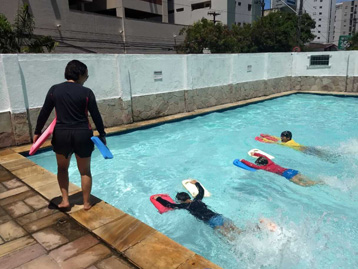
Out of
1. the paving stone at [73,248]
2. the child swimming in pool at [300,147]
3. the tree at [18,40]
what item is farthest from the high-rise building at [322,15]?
the paving stone at [73,248]

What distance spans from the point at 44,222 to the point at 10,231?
35 cm

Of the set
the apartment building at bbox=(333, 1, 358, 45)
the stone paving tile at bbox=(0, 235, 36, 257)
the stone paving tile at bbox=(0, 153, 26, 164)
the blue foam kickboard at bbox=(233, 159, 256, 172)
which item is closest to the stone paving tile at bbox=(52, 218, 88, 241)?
the stone paving tile at bbox=(0, 235, 36, 257)

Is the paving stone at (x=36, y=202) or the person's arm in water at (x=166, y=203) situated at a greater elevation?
the paving stone at (x=36, y=202)

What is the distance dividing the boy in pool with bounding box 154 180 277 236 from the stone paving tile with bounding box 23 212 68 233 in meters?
1.70

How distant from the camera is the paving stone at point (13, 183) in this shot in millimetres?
4324

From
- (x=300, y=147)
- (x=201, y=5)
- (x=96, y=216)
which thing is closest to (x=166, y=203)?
(x=96, y=216)

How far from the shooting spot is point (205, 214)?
431cm

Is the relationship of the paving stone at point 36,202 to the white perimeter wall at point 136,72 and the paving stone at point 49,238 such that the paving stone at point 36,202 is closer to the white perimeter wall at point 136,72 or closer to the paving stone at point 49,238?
the paving stone at point 49,238

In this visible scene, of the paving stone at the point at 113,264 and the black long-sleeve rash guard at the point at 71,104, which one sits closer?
the paving stone at the point at 113,264

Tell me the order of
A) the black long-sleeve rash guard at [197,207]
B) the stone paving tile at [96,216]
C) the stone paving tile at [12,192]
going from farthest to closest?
the black long-sleeve rash guard at [197,207] → the stone paving tile at [12,192] → the stone paving tile at [96,216]

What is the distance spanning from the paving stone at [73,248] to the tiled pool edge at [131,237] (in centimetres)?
11

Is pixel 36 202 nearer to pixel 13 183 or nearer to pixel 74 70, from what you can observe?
pixel 13 183

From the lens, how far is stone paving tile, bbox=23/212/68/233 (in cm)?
320

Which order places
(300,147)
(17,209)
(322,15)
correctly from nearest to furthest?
(17,209), (300,147), (322,15)
